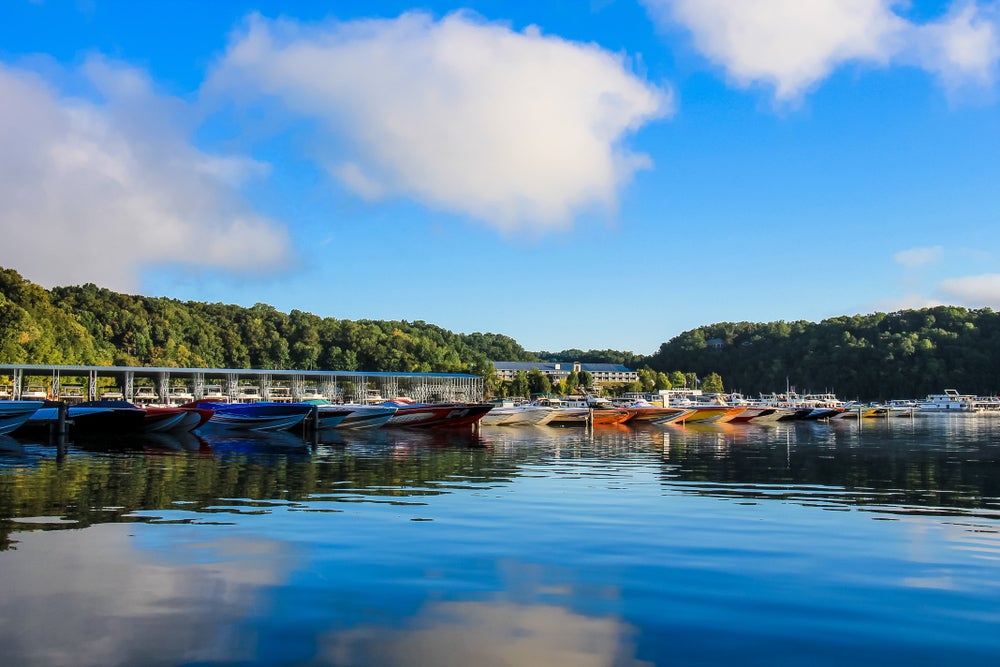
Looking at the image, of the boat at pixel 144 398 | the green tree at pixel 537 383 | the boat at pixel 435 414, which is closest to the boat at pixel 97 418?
the boat at pixel 435 414

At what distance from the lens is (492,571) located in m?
9.24

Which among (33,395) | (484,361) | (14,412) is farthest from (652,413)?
(484,361)

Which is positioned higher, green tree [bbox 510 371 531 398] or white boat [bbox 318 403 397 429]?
green tree [bbox 510 371 531 398]

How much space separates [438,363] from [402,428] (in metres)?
99.4

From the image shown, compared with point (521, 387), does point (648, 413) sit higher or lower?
lower

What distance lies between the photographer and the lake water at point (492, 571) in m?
6.48

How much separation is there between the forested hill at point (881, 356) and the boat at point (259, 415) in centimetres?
13135

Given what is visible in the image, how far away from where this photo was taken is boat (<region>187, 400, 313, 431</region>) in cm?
4534

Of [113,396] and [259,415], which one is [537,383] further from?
[259,415]

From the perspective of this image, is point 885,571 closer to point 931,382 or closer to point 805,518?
point 805,518

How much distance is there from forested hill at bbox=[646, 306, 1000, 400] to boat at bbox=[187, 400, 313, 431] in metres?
131

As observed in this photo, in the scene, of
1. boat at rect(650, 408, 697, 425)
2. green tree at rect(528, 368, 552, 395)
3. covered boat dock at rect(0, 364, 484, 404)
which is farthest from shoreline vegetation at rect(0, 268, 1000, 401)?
boat at rect(650, 408, 697, 425)

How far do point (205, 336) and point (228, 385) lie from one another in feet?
210

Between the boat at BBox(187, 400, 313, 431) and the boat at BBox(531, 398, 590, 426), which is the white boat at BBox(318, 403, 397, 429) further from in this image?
the boat at BBox(531, 398, 590, 426)
